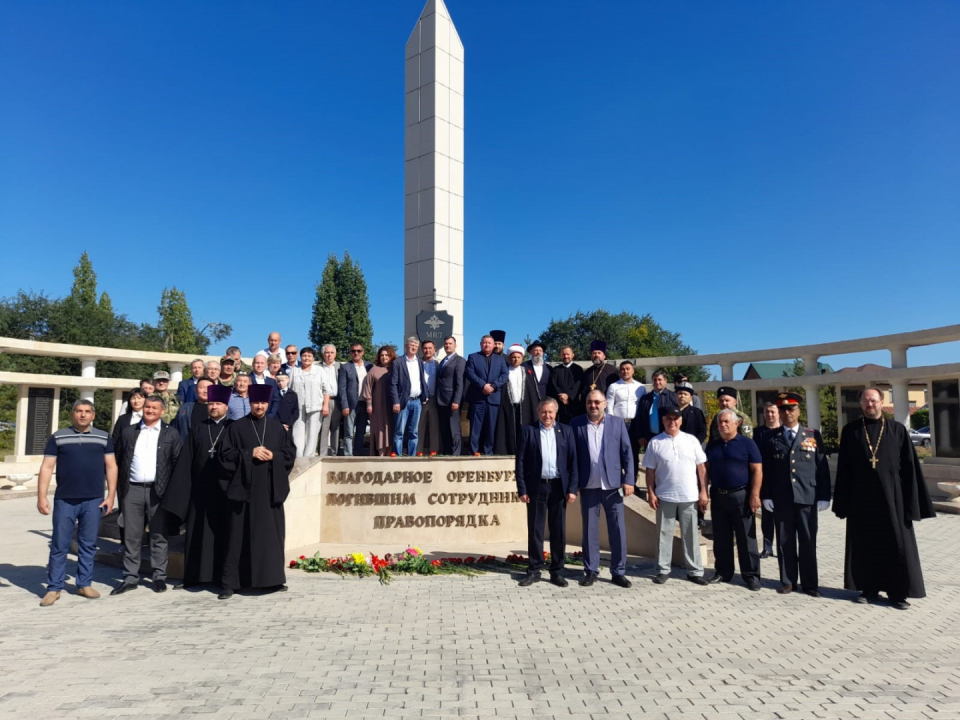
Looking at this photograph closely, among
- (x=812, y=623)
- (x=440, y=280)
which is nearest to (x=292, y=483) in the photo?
(x=812, y=623)

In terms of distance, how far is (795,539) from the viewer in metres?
6.30

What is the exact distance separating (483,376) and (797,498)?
4027mm

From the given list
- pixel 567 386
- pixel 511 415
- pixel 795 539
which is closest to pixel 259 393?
pixel 511 415

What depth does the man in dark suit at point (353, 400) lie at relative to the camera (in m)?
9.18

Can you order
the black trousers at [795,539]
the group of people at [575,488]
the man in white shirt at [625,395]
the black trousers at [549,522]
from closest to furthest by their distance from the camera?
the group of people at [575,488]
the black trousers at [795,539]
the black trousers at [549,522]
the man in white shirt at [625,395]

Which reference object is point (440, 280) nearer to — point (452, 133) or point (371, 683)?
point (452, 133)

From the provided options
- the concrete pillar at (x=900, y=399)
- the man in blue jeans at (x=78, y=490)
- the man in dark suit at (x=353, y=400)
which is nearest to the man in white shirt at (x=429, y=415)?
the man in dark suit at (x=353, y=400)

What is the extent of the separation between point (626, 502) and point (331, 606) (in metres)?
3.75

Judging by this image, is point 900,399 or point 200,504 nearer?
point 200,504

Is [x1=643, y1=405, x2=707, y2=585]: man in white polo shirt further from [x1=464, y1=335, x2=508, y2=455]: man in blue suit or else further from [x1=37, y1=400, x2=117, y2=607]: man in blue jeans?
[x1=37, y1=400, x2=117, y2=607]: man in blue jeans

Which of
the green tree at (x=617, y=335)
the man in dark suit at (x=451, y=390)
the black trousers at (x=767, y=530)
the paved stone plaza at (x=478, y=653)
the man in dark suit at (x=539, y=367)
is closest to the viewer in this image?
the paved stone plaza at (x=478, y=653)

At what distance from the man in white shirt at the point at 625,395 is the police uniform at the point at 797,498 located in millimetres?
2376

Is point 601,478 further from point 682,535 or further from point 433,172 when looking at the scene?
point 433,172

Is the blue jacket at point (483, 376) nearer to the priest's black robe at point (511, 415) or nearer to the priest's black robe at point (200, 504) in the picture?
the priest's black robe at point (511, 415)
